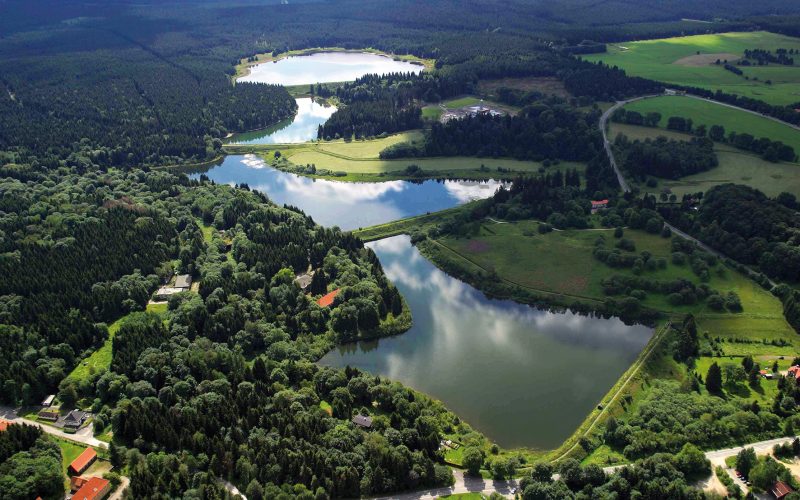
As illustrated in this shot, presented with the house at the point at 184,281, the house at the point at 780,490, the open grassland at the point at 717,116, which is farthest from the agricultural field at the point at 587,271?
the open grassland at the point at 717,116

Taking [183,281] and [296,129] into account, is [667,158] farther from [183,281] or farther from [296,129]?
[183,281]

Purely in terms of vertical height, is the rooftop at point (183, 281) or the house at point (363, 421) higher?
the rooftop at point (183, 281)

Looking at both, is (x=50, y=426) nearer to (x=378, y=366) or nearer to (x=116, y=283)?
(x=116, y=283)

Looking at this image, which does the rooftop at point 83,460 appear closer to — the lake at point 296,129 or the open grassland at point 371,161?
the open grassland at point 371,161

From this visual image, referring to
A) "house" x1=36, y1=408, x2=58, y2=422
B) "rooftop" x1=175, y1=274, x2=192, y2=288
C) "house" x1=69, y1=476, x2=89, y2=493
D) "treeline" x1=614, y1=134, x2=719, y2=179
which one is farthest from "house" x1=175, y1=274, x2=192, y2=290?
"treeline" x1=614, y1=134, x2=719, y2=179

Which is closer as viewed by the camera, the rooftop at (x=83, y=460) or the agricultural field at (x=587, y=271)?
the rooftop at (x=83, y=460)

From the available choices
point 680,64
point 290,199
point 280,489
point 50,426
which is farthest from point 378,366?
point 680,64
